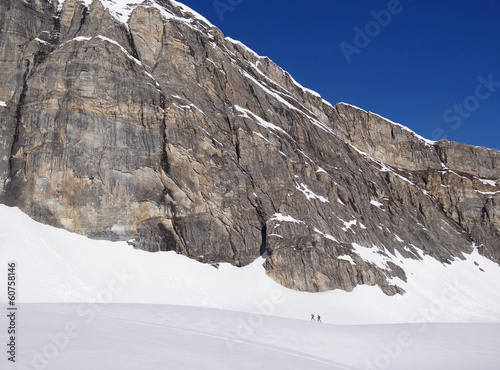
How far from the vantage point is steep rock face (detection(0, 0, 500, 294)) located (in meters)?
42.3

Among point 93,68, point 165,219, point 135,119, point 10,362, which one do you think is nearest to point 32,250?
point 165,219

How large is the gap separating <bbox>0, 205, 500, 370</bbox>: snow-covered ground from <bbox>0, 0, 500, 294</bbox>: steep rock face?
2.31 meters

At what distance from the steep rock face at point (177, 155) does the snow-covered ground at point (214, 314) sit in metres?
2.31

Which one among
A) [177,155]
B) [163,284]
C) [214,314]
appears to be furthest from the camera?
[177,155]

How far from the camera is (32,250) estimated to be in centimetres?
3609

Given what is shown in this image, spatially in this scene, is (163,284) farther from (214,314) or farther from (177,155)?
(214,314)

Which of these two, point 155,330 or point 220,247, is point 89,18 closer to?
point 220,247

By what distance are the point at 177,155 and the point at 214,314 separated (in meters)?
26.8

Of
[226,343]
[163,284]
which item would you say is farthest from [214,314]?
[163,284]

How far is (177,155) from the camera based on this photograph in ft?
154

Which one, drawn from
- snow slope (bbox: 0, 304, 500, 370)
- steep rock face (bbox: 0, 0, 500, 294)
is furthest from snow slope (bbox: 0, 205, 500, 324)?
snow slope (bbox: 0, 304, 500, 370)

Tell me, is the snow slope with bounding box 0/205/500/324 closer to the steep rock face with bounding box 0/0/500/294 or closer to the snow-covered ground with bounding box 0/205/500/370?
the snow-covered ground with bounding box 0/205/500/370

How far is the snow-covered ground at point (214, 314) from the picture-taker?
13.4m

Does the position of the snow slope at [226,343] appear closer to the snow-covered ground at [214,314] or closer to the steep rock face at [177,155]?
the snow-covered ground at [214,314]
